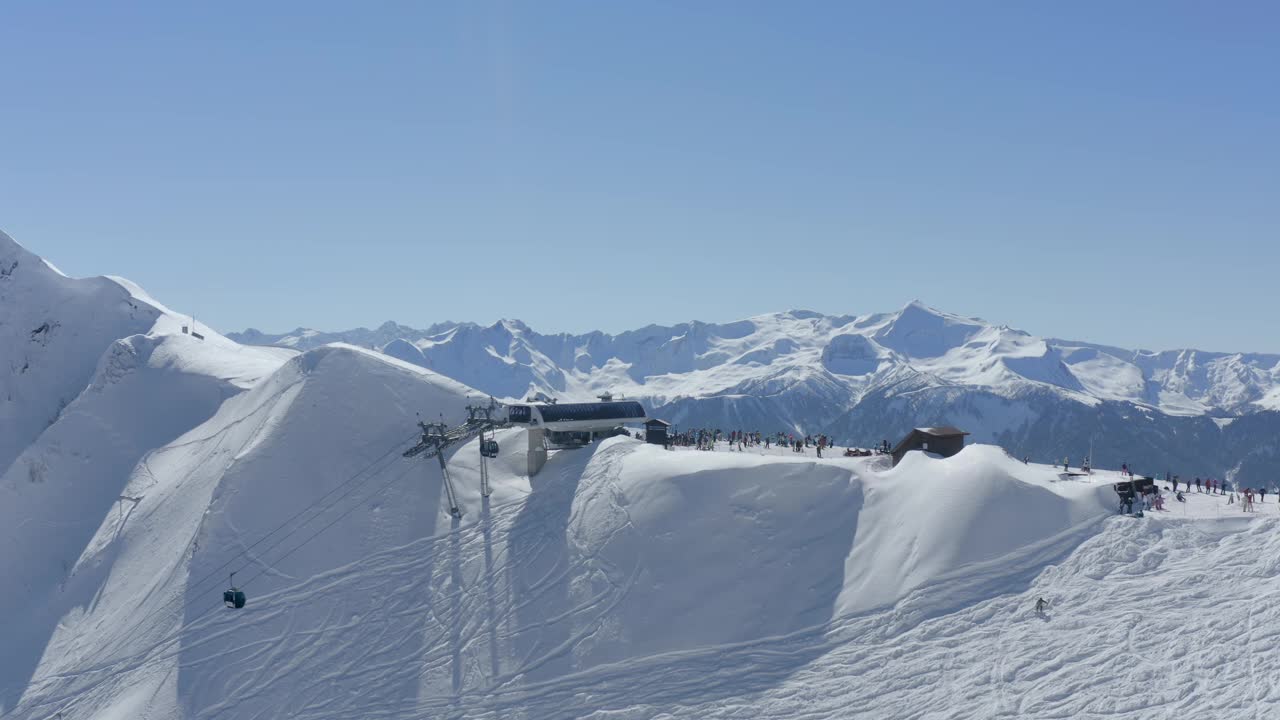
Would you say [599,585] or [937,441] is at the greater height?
[937,441]

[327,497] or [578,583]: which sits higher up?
[327,497]

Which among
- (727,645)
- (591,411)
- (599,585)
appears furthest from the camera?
(591,411)

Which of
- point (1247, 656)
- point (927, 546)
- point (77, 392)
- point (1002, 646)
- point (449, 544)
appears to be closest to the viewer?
point (1247, 656)

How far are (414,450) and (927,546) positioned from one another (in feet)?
128

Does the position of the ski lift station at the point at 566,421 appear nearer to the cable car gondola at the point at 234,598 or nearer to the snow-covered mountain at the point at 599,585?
the snow-covered mountain at the point at 599,585

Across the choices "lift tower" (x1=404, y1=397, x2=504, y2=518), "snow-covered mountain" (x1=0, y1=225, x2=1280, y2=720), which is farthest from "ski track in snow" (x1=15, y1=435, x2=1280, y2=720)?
"lift tower" (x1=404, y1=397, x2=504, y2=518)

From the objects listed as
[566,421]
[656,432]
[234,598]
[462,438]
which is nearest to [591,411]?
[566,421]

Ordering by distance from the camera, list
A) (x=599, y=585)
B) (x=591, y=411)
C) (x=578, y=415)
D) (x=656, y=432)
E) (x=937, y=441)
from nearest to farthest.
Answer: (x=599, y=585), (x=937, y=441), (x=578, y=415), (x=591, y=411), (x=656, y=432)

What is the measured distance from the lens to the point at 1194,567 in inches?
1930

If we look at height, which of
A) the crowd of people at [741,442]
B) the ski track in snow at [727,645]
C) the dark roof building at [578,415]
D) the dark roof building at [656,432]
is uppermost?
the dark roof building at [578,415]

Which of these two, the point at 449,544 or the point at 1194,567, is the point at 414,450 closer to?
the point at 449,544

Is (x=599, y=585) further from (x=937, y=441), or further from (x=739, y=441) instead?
(x=739, y=441)

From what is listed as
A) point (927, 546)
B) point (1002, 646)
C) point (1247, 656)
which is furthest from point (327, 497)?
point (1247, 656)

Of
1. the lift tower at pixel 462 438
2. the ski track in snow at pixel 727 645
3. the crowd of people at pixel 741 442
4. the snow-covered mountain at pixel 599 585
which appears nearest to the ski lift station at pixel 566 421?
the snow-covered mountain at pixel 599 585
